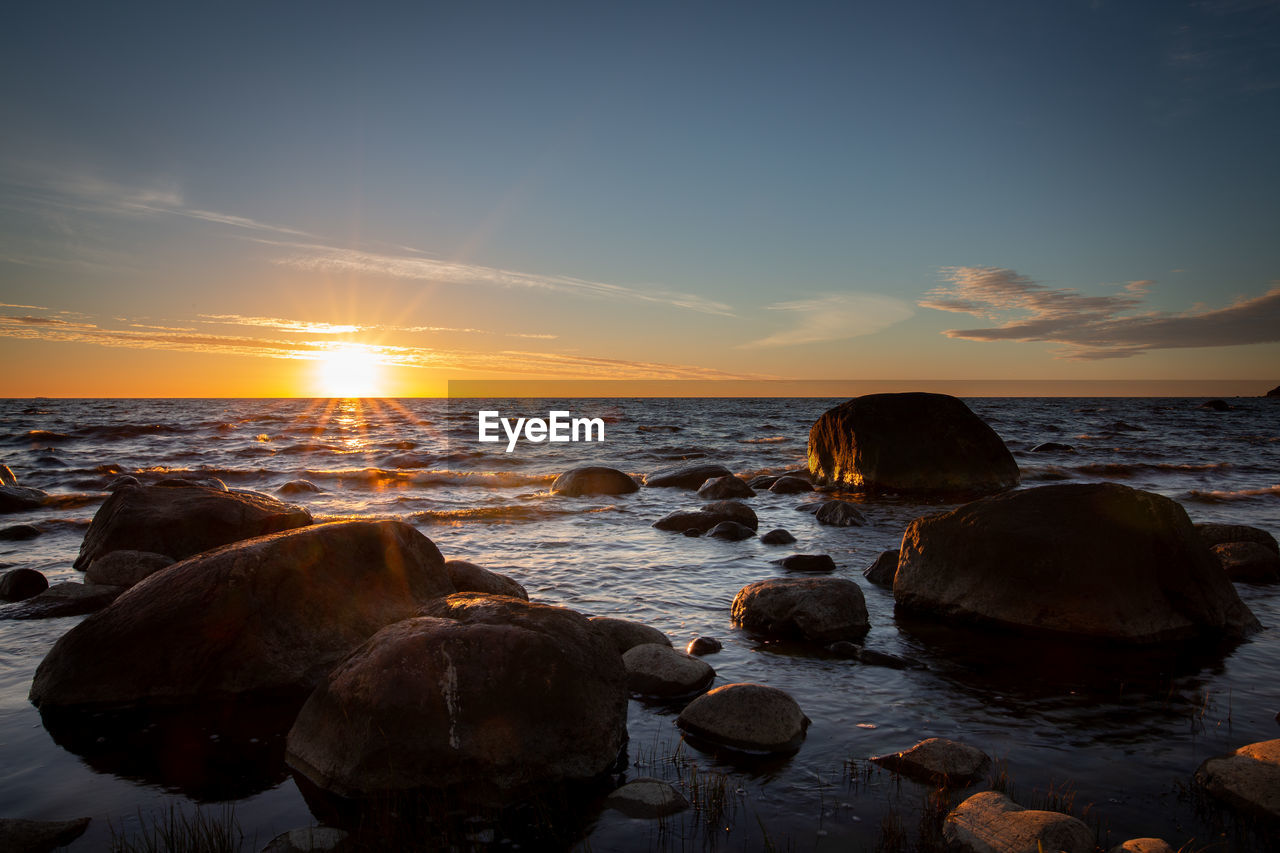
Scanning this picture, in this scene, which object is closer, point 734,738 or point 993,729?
point 734,738

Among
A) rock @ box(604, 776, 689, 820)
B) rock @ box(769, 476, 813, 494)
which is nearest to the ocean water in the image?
rock @ box(604, 776, 689, 820)

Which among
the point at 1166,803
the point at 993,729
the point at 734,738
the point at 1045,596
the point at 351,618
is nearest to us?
the point at 1166,803

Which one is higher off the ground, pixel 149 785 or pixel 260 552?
pixel 260 552

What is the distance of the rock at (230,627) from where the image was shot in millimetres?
5520

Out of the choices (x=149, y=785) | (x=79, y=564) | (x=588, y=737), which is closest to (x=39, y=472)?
(x=79, y=564)

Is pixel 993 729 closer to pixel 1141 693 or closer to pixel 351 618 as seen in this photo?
pixel 1141 693

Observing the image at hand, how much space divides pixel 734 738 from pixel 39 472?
28610 mm

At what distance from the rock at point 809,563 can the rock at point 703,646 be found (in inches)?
140

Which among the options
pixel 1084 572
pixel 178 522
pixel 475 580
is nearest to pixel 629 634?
pixel 475 580

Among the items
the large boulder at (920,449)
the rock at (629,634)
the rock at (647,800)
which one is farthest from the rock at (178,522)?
Answer: the large boulder at (920,449)

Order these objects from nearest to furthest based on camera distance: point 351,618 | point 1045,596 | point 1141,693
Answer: point 1141,693 < point 351,618 < point 1045,596

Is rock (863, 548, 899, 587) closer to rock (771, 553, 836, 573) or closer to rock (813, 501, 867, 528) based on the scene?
rock (771, 553, 836, 573)

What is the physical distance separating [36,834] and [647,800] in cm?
317

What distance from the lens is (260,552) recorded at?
6145mm
